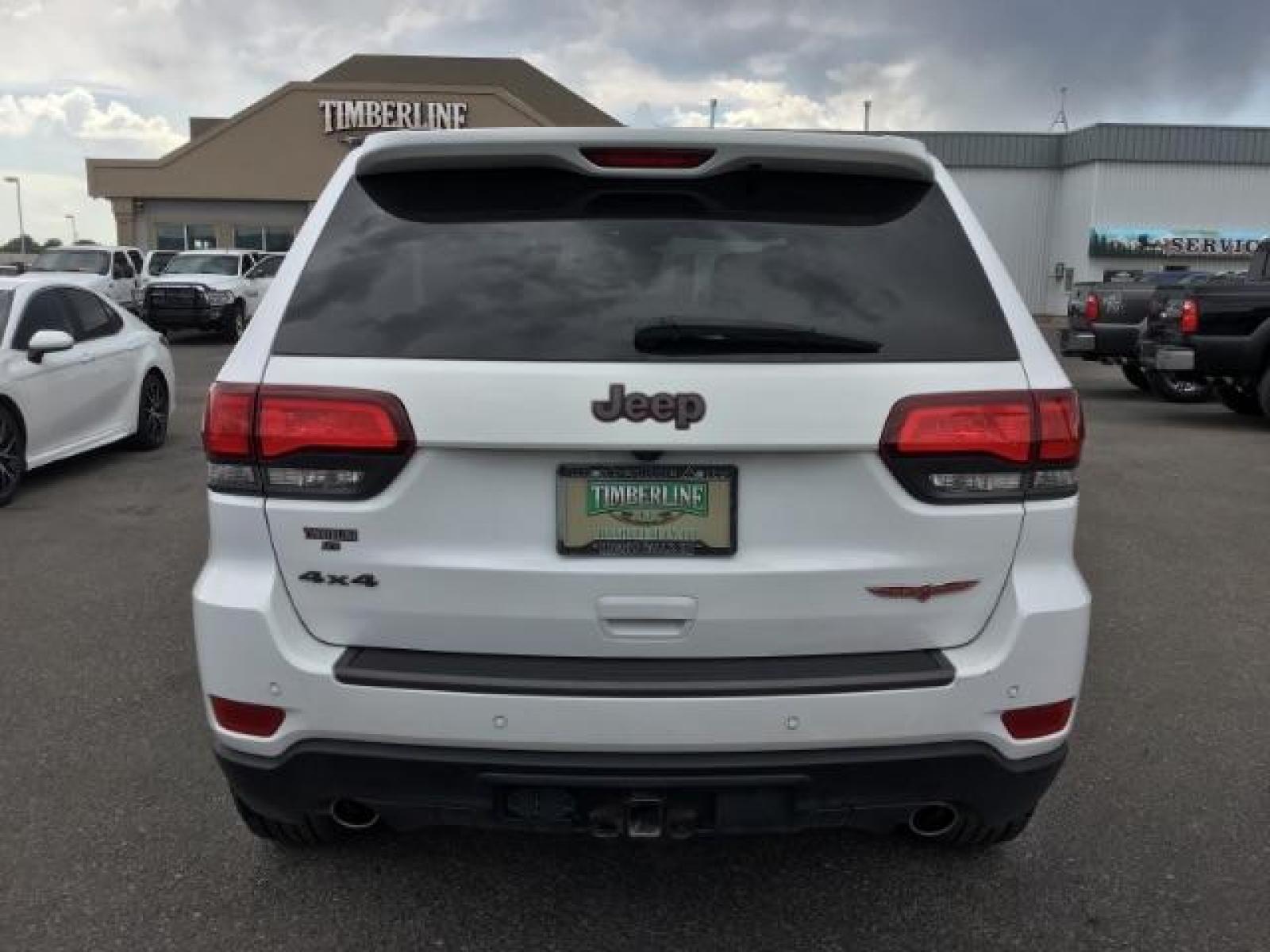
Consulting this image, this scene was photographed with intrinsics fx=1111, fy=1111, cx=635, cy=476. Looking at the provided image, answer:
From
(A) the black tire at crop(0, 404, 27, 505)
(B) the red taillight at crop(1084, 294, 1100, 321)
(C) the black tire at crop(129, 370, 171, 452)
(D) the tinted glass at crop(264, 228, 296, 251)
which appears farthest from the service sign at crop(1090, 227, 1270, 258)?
(A) the black tire at crop(0, 404, 27, 505)

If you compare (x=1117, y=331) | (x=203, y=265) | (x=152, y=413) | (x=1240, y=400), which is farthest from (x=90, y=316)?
(x=203, y=265)

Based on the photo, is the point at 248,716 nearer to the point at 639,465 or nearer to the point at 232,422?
the point at 232,422

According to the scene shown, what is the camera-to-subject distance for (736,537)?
234 centimetres

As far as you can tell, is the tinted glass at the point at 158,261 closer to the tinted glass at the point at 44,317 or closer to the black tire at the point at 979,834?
the tinted glass at the point at 44,317

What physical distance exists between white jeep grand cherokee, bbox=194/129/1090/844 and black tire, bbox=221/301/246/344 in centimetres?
2194

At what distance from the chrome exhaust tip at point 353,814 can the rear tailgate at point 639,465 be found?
1.28ft

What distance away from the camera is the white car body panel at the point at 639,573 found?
228 cm

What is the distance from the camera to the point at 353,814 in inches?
102


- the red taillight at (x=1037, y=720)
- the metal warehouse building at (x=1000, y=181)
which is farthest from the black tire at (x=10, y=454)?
the metal warehouse building at (x=1000, y=181)

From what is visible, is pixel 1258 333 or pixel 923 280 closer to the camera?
pixel 923 280

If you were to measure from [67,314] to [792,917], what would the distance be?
815 centimetres

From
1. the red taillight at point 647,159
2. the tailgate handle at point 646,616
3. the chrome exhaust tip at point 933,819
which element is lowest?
the chrome exhaust tip at point 933,819

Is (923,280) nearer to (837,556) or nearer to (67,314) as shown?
(837,556)

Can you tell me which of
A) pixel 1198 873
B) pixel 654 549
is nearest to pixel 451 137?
pixel 654 549
